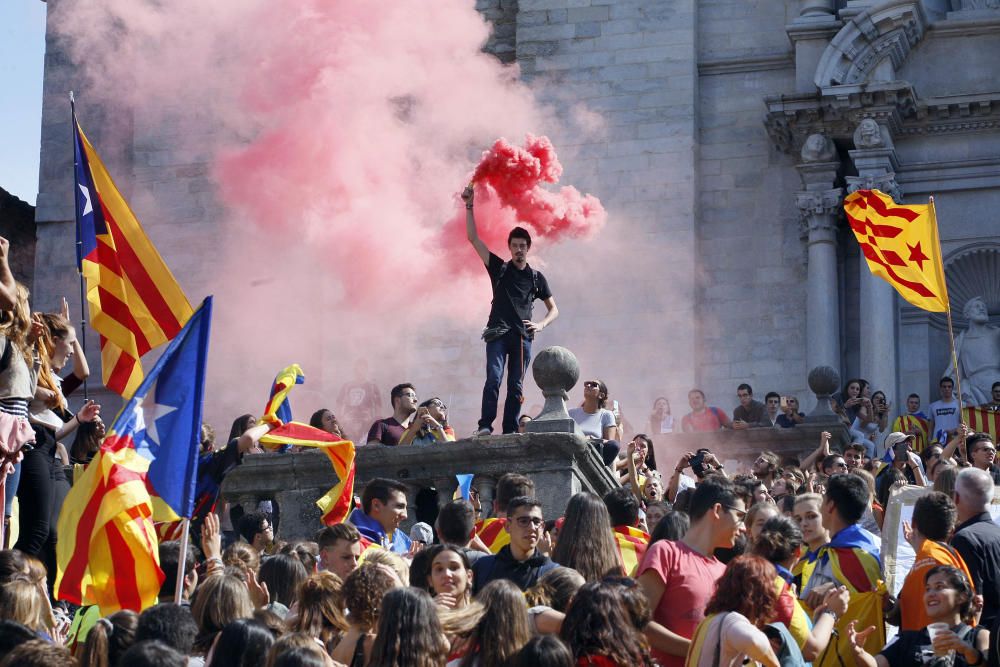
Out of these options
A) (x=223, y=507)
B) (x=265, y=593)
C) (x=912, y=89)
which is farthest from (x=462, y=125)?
(x=265, y=593)

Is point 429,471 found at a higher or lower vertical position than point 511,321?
lower

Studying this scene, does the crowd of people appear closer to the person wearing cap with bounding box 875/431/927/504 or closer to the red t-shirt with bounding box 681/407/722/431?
the person wearing cap with bounding box 875/431/927/504

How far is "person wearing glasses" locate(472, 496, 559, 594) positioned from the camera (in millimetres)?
9469

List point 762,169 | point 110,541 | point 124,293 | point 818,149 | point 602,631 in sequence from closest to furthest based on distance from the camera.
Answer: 1. point 602,631
2. point 110,541
3. point 124,293
4. point 818,149
5. point 762,169

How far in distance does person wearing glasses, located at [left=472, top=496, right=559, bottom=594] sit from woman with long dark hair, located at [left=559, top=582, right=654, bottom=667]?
5.26 ft

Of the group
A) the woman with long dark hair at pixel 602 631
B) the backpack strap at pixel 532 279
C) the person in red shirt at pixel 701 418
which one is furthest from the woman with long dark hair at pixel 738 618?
the person in red shirt at pixel 701 418

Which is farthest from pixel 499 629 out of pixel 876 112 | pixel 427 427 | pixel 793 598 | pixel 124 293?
pixel 876 112

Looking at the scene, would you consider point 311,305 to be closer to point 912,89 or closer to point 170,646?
point 912,89

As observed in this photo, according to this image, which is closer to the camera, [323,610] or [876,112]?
[323,610]

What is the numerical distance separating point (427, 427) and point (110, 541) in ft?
16.2

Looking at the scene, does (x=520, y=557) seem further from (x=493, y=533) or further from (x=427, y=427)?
(x=427, y=427)

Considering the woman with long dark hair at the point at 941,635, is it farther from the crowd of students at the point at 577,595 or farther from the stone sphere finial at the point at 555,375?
the stone sphere finial at the point at 555,375

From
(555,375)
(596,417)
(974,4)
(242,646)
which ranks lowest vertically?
(242,646)

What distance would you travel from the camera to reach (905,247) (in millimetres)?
17375
